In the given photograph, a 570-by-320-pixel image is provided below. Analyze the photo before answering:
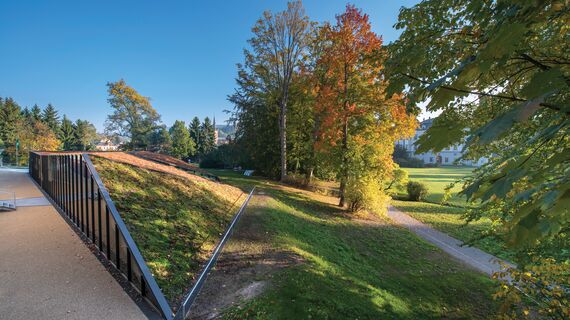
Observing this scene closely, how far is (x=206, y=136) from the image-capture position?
184ft

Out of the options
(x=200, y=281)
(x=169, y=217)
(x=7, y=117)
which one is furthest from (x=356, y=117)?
(x=7, y=117)

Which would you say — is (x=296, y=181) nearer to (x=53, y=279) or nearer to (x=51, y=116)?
(x=53, y=279)

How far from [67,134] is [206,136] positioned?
26.7 meters

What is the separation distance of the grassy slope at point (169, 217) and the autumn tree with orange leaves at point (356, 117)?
6739mm

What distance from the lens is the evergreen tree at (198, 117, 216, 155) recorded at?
54906mm

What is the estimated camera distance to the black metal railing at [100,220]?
3.98 meters

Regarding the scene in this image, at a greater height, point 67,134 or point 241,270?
point 67,134

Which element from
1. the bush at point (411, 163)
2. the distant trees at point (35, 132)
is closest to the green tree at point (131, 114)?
the distant trees at point (35, 132)

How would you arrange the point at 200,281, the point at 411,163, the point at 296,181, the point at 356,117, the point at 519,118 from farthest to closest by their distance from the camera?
the point at 411,163 → the point at 296,181 → the point at 356,117 → the point at 200,281 → the point at 519,118

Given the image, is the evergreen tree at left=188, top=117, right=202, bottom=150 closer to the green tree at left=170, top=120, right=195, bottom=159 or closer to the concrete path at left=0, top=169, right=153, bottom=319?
the green tree at left=170, top=120, right=195, bottom=159

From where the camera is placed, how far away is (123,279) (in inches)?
178

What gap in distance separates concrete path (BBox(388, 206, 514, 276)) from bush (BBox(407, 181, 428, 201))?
9.23 metres

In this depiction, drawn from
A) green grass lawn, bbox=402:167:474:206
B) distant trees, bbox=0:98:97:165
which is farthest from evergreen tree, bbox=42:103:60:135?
green grass lawn, bbox=402:167:474:206

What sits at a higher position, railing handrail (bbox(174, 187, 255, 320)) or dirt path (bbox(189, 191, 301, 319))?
railing handrail (bbox(174, 187, 255, 320))
